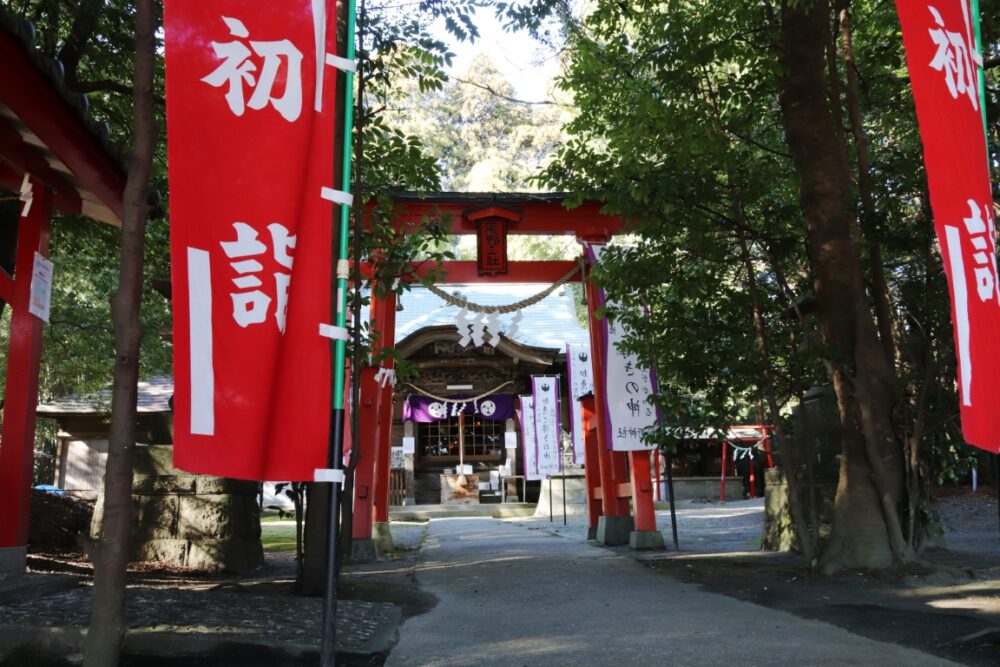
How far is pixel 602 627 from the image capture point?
201 inches

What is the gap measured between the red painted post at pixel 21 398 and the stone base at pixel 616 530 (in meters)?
7.17

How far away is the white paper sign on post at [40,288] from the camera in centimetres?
659

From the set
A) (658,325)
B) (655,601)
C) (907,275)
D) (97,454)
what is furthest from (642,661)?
(97,454)

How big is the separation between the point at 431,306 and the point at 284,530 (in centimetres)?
1050

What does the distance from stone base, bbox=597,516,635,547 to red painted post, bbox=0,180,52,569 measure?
717cm

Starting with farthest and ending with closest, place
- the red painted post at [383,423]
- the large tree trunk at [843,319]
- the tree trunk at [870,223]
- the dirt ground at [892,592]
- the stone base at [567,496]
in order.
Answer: the stone base at [567,496], the red painted post at [383,423], the tree trunk at [870,223], the large tree trunk at [843,319], the dirt ground at [892,592]

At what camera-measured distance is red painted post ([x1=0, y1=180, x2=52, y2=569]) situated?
625 centimetres

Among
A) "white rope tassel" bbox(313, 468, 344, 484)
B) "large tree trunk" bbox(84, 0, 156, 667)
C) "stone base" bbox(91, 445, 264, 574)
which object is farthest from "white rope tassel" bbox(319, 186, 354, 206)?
"stone base" bbox(91, 445, 264, 574)

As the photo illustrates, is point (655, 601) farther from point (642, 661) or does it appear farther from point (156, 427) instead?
point (156, 427)

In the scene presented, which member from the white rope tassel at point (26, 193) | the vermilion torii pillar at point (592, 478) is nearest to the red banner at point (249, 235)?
the white rope tassel at point (26, 193)

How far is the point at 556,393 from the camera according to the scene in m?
19.6

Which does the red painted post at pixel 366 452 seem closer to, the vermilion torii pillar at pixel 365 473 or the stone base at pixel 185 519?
the vermilion torii pillar at pixel 365 473

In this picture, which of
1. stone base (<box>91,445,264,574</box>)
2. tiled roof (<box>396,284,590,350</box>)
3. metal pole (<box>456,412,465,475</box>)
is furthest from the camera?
tiled roof (<box>396,284,590,350</box>)

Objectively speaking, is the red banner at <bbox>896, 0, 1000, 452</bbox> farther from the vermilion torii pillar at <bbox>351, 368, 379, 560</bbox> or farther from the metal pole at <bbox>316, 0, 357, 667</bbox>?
the vermilion torii pillar at <bbox>351, 368, 379, 560</bbox>
